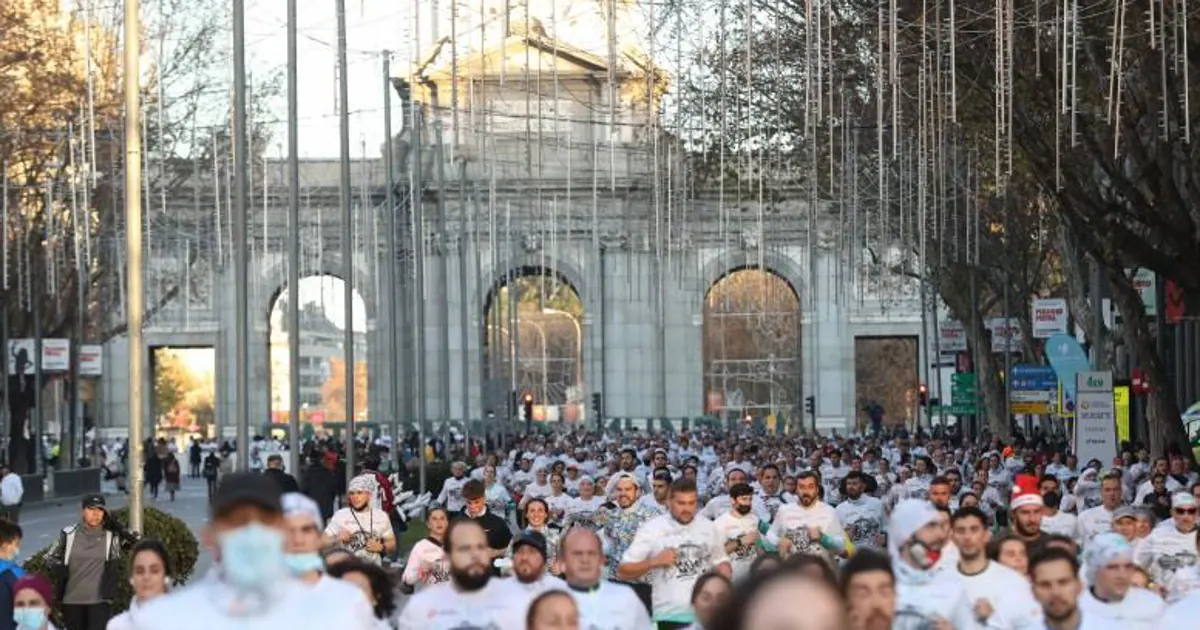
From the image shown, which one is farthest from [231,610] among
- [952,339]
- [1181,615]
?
[952,339]

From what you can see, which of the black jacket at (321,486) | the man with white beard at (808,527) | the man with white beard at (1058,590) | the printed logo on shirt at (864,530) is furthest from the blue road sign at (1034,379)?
the man with white beard at (1058,590)

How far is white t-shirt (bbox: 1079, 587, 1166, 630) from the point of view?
1048cm

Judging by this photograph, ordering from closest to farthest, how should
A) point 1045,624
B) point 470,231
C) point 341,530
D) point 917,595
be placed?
1. point 917,595
2. point 1045,624
3. point 341,530
4. point 470,231

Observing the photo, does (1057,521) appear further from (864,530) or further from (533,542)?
(533,542)

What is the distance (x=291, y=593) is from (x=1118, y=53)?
48.5 feet

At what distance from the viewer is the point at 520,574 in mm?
10969

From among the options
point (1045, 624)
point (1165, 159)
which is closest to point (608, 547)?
A: point (1045, 624)

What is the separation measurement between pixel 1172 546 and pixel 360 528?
510 cm

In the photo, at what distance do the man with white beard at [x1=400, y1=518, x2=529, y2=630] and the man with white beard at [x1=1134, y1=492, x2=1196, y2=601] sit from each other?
6663 millimetres

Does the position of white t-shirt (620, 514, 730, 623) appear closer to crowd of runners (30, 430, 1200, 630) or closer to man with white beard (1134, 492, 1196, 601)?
crowd of runners (30, 430, 1200, 630)

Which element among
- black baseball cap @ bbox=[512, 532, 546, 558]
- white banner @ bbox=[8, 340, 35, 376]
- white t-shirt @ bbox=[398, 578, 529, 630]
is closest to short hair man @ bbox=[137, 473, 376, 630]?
white t-shirt @ bbox=[398, 578, 529, 630]

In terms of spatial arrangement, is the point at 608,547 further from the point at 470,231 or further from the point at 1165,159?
the point at 470,231

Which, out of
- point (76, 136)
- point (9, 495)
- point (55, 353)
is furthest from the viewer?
point (55, 353)

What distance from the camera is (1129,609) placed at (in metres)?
10.5
